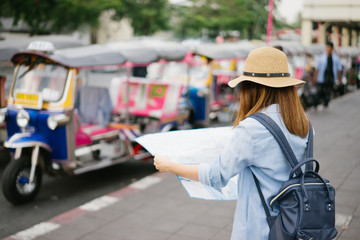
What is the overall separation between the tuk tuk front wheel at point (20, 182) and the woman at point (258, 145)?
377cm

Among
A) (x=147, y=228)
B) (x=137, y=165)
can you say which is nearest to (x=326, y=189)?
(x=147, y=228)

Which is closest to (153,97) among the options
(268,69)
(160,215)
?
(160,215)

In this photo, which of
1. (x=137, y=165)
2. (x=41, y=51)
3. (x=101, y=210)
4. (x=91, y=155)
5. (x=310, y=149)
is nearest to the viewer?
(x=310, y=149)

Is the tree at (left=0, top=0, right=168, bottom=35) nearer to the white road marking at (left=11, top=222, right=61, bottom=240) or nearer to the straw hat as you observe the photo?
the white road marking at (left=11, top=222, right=61, bottom=240)

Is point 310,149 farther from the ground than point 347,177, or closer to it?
farther from the ground

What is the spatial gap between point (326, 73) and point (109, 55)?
25.6 feet

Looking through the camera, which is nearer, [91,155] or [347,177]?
[347,177]

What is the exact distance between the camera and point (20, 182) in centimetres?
558

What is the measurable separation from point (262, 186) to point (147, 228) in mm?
2704

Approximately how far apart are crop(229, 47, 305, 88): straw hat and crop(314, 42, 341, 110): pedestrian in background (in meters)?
10.7

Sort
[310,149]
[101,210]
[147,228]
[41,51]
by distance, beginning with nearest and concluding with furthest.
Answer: [310,149]
[147,228]
[101,210]
[41,51]

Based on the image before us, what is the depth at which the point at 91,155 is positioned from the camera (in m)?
6.72

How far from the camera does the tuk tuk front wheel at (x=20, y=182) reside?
17.9 ft

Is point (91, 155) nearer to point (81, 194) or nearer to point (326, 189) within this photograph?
point (81, 194)
